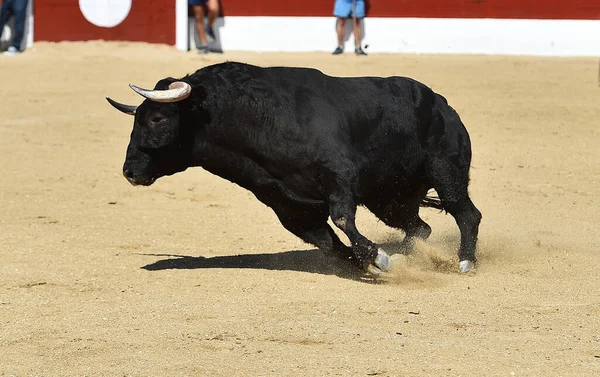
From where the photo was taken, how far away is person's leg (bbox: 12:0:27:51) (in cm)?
1250

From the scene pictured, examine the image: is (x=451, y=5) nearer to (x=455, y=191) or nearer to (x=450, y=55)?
(x=450, y=55)

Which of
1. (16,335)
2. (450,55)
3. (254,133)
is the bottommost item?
(450,55)

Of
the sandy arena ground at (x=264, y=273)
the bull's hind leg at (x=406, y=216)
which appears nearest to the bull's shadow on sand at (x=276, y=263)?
the sandy arena ground at (x=264, y=273)

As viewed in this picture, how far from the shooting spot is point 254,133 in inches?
209

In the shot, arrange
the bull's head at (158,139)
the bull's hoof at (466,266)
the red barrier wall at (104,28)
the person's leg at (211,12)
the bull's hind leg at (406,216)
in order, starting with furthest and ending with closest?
the red barrier wall at (104,28)
the person's leg at (211,12)
the bull's hind leg at (406,216)
the bull's hoof at (466,266)
the bull's head at (158,139)

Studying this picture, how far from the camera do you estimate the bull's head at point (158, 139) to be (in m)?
5.30

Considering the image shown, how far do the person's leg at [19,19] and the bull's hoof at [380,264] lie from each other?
8.20 metres

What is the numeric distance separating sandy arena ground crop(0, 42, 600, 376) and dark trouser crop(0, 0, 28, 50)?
6.76ft

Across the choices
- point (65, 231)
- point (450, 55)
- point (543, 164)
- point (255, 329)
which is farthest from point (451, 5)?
point (255, 329)

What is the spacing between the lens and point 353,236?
5.18m

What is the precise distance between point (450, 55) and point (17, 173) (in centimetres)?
575

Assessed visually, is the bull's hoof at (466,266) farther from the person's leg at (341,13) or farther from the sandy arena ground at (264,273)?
the person's leg at (341,13)

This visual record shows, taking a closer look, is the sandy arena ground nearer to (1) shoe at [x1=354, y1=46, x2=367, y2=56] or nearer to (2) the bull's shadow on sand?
(2) the bull's shadow on sand

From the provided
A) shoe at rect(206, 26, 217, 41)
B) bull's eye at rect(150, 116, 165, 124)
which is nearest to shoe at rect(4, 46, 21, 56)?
shoe at rect(206, 26, 217, 41)
